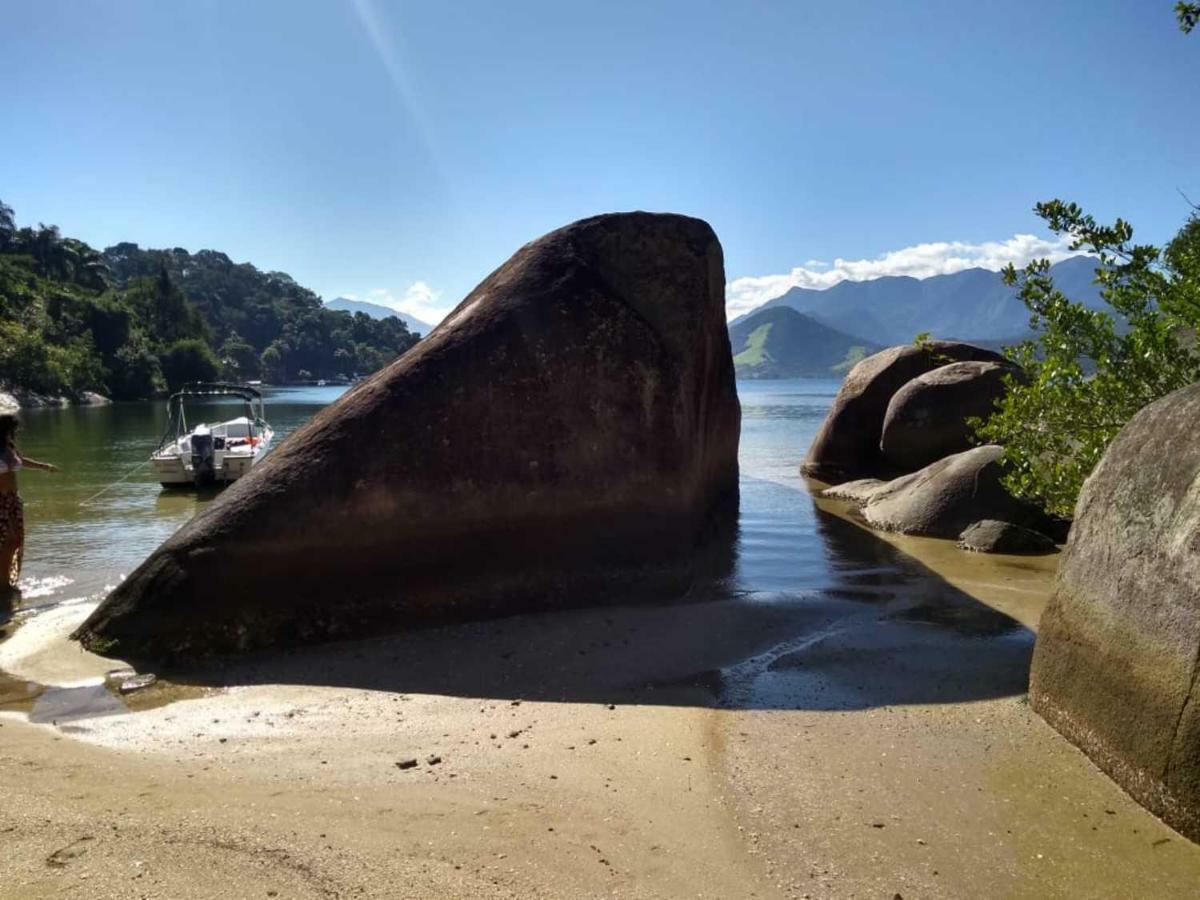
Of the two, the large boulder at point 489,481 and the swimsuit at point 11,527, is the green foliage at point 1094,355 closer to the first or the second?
the large boulder at point 489,481

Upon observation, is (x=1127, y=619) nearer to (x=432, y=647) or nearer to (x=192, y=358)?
(x=432, y=647)

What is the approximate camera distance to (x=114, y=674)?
6.01m

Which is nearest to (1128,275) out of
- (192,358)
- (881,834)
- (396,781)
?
(881,834)

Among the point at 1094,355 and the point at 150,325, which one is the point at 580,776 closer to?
the point at 1094,355

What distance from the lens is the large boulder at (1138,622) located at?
3.81m

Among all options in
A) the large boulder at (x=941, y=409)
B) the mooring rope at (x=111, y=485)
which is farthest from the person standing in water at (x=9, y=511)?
the large boulder at (x=941, y=409)

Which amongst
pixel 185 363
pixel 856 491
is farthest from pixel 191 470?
pixel 185 363

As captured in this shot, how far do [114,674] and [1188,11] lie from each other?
839 cm

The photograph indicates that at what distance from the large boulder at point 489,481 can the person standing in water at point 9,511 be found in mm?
2948

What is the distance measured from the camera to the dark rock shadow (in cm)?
578

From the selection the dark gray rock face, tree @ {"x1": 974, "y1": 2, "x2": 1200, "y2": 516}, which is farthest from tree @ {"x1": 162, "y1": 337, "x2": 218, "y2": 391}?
tree @ {"x1": 974, "y1": 2, "x2": 1200, "y2": 516}

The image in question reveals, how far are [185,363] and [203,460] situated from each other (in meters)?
77.4

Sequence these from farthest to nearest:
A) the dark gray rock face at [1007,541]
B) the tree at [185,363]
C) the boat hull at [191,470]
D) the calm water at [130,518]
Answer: the tree at [185,363], the boat hull at [191,470], the dark gray rock face at [1007,541], the calm water at [130,518]

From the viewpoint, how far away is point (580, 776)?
174 inches
